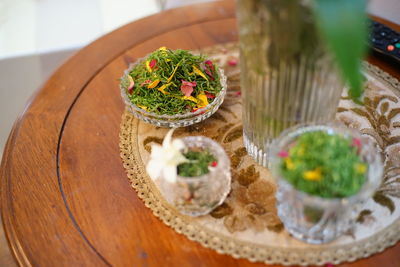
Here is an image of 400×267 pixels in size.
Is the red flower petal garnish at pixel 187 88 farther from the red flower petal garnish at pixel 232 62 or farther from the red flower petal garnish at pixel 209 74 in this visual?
the red flower petal garnish at pixel 232 62

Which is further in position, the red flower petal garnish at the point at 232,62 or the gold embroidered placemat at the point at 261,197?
the red flower petal garnish at the point at 232,62

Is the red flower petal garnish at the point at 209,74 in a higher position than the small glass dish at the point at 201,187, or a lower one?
higher

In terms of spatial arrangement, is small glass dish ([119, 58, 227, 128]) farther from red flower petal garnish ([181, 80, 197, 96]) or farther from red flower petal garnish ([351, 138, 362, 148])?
red flower petal garnish ([351, 138, 362, 148])

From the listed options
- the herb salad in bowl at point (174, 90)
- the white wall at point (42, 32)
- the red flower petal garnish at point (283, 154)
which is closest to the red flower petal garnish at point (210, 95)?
the herb salad in bowl at point (174, 90)

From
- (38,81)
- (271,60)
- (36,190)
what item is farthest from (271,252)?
(38,81)

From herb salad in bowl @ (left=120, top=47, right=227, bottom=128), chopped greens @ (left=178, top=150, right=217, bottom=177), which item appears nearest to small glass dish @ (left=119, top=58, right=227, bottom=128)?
herb salad in bowl @ (left=120, top=47, right=227, bottom=128)

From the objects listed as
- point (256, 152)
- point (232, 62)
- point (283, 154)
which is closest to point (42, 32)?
point (232, 62)

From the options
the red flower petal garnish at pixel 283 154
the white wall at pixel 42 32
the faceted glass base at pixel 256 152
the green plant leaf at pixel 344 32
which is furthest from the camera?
the white wall at pixel 42 32
